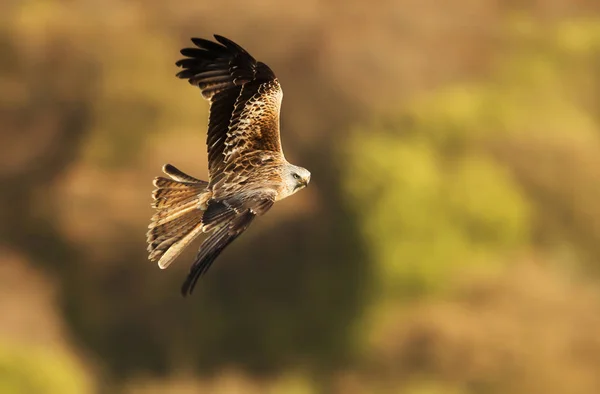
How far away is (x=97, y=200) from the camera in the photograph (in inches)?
794

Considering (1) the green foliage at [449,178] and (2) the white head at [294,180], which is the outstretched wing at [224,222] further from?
(1) the green foliage at [449,178]

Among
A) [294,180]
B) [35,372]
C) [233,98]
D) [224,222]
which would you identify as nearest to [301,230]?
[35,372]

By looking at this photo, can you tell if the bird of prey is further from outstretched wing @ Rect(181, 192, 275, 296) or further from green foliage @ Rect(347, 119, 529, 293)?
green foliage @ Rect(347, 119, 529, 293)

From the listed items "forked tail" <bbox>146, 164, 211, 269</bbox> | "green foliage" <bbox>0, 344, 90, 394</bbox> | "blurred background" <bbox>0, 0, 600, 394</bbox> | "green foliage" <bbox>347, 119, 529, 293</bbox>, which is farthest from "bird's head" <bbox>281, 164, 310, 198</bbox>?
"green foliage" <bbox>347, 119, 529, 293</bbox>

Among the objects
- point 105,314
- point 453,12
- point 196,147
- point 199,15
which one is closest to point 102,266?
point 105,314

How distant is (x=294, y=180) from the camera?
21.0 feet

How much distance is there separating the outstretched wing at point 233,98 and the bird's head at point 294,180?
0.47 meters

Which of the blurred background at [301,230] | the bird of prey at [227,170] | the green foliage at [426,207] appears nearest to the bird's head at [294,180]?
the bird of prey at [227,170]

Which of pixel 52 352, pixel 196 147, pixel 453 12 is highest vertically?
pixel 453 12

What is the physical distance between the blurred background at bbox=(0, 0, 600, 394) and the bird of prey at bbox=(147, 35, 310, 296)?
1132 cm

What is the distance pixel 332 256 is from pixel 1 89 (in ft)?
20.0

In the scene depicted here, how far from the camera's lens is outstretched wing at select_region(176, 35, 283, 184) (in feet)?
22.6

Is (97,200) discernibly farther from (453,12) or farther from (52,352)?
(453,12)

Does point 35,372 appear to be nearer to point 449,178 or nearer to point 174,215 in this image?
point 449,178
